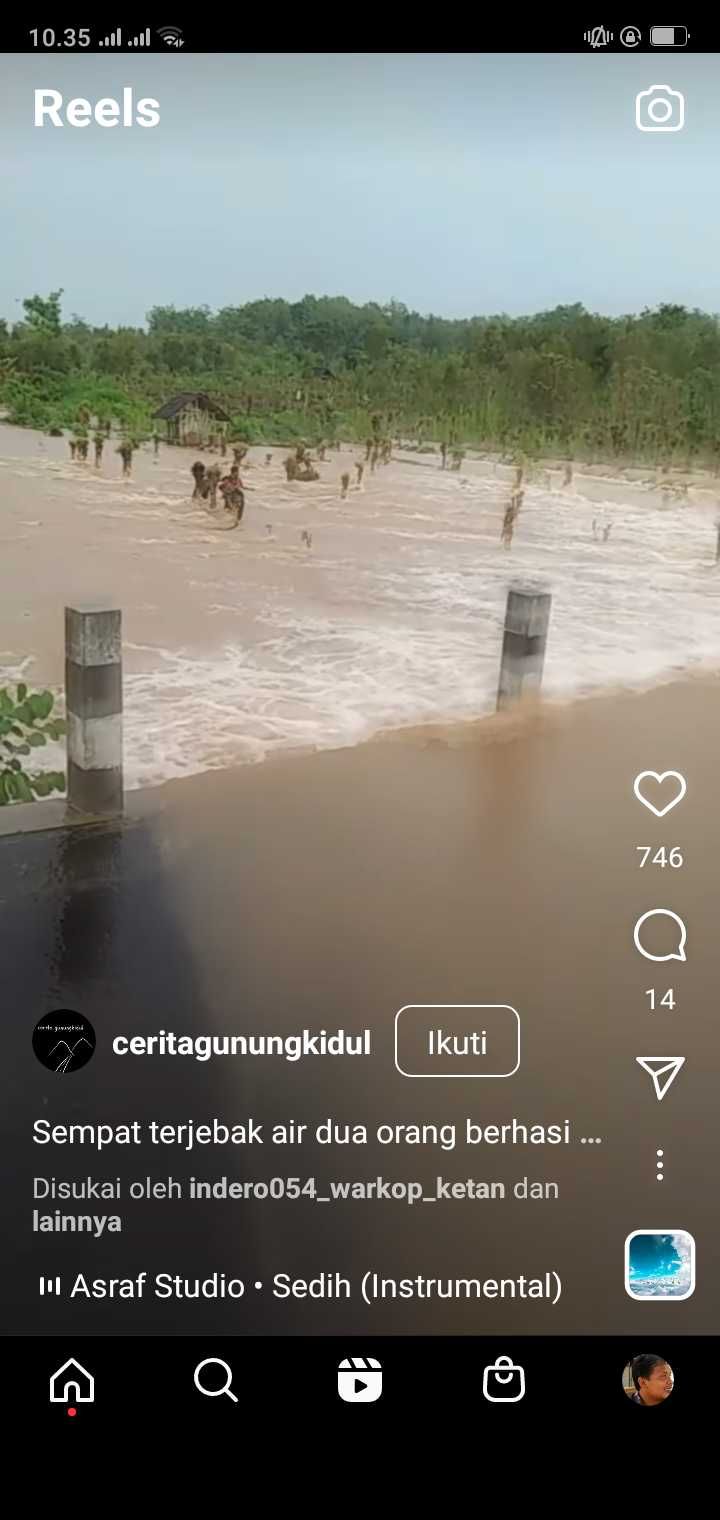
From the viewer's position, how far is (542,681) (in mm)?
1231

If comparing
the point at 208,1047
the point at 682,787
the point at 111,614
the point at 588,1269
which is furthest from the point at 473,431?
the point at 588,1269

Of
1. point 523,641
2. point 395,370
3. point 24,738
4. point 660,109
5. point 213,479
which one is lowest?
point 24,738

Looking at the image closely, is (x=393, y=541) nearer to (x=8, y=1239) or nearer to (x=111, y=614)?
(x=111, y=614)

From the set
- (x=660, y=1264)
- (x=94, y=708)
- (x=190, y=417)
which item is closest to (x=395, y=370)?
(x=190, y=417)
